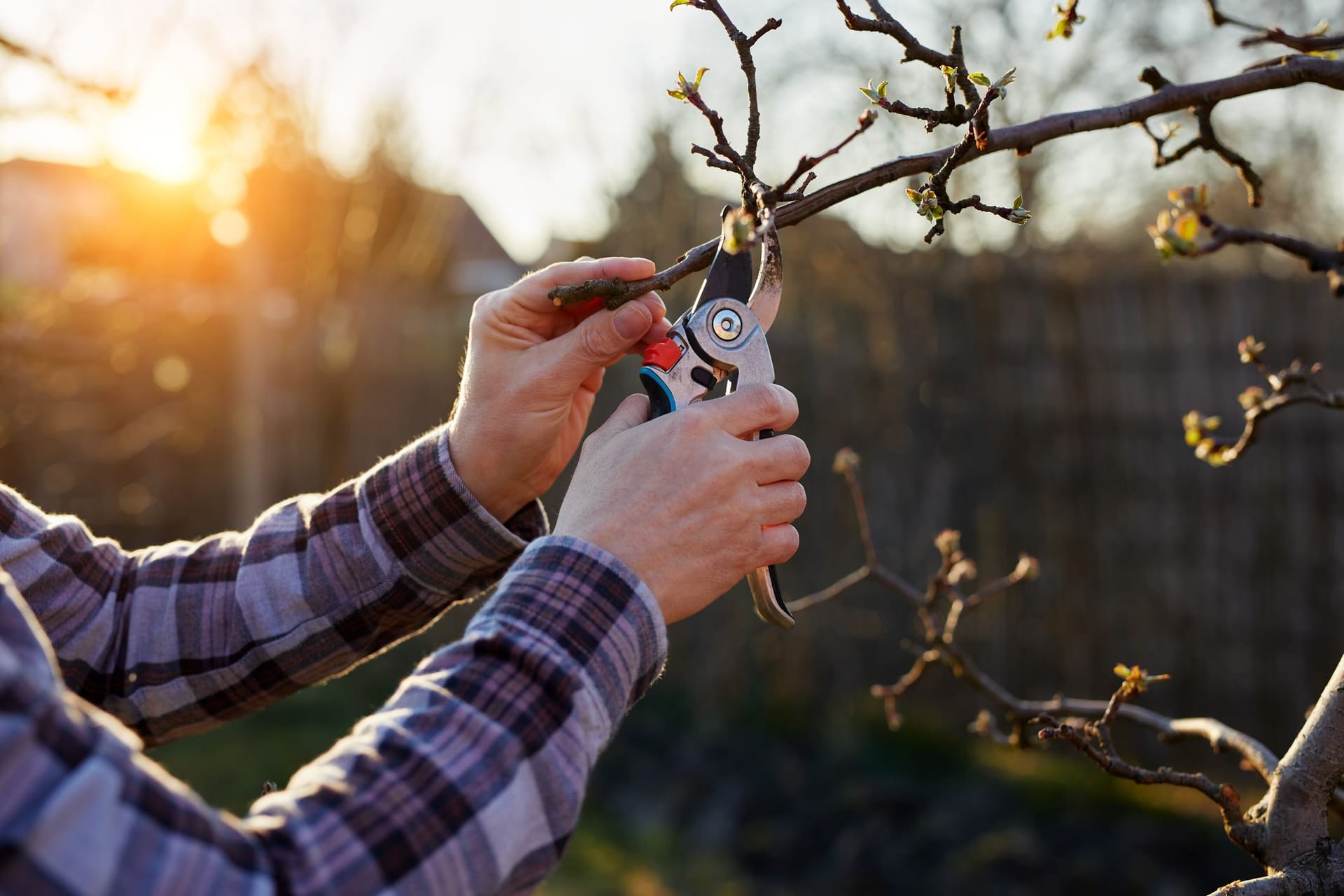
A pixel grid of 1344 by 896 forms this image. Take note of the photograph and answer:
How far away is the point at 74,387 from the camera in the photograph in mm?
6875

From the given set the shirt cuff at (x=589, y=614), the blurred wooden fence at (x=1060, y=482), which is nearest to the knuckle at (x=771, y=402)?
the shirt cuff at (x=589, y=614)

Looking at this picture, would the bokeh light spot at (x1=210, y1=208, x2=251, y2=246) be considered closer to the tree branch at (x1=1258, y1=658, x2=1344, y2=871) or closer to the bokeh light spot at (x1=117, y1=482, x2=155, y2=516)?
the bokeh light spot at (x1=117, y1=482, x2=155, y2=516)

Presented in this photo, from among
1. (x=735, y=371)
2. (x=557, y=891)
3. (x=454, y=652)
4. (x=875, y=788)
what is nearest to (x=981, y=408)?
(x=875, y=788)

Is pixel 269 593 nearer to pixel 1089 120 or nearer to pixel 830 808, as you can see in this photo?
pixel 1089 120

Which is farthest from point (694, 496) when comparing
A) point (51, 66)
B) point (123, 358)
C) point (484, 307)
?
point (123, 358)

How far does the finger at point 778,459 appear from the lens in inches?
50.1

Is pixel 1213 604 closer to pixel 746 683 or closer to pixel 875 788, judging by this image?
pixel 875 788

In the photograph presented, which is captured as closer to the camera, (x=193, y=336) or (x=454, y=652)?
(x=454, y=652)

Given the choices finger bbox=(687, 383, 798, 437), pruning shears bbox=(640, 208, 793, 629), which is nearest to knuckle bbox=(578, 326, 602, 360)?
pruning shears bbox=(640, 208, 793, 629)

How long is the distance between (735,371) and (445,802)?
0.73 meters

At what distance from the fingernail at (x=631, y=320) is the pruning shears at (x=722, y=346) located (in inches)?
1.9

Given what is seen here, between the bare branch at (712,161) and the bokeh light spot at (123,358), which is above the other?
the bare branch at (712,161)

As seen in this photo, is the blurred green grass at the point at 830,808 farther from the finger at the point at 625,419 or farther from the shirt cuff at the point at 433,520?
the finger at the point at 625,419

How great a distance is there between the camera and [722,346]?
1481 mm
